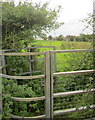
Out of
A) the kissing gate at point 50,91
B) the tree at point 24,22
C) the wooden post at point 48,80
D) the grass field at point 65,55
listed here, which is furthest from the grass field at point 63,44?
A: the wooden post at point 48,80

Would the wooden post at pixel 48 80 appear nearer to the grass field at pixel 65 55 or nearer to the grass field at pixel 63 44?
the grass field at pixel 65 55

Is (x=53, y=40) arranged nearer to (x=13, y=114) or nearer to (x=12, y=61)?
(x=12, y=61)

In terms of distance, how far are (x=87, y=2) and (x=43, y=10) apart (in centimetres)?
106

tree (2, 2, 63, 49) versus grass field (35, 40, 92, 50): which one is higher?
tree (2, 2, 63, 49)

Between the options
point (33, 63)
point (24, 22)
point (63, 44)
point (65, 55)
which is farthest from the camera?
point (33, 63)

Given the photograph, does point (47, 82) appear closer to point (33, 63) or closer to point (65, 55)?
point (65, 55)

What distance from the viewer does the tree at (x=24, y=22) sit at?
2.69 metres

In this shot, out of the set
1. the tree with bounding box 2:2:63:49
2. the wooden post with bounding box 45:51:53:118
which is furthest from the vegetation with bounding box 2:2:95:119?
the wooden post with bounding box 45:51:53:118

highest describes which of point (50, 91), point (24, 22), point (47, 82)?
point (24, 22)

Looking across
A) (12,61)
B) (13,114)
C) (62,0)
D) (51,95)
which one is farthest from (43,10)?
(13,114)

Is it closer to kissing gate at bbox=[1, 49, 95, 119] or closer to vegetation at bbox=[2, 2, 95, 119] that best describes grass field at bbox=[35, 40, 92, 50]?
vegetation at bbox=[2, 2, 95, 119]

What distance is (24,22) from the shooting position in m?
2.94

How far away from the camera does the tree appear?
2.69m

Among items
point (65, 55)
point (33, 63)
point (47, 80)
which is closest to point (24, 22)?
point (33, 63)
